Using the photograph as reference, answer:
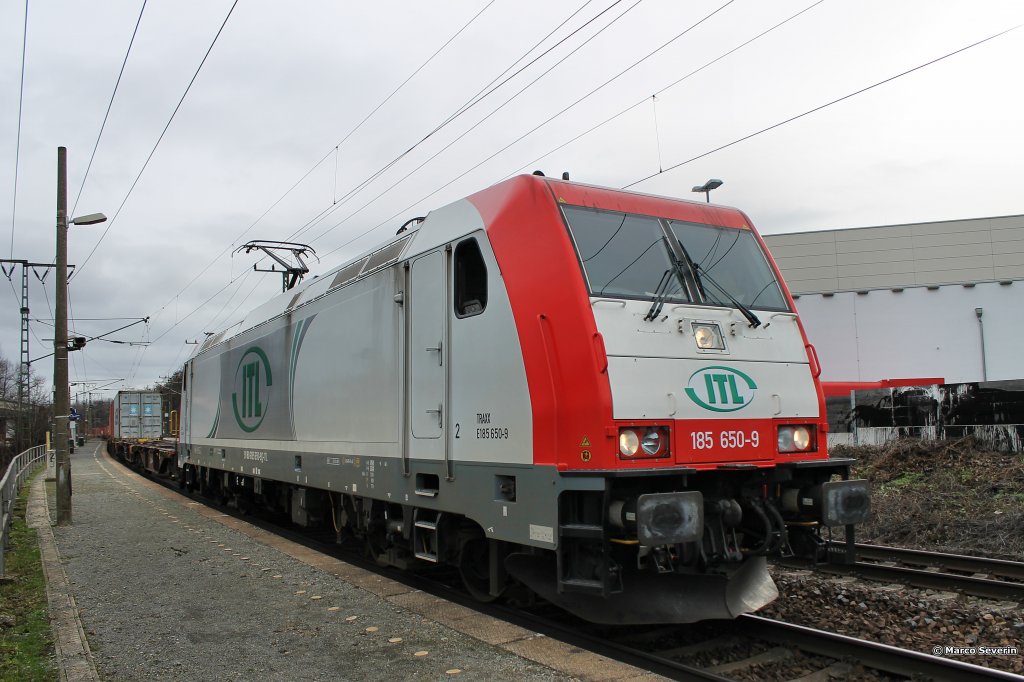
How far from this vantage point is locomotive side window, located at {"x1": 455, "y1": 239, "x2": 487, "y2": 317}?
6.21m

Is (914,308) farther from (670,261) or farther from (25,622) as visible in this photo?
(25,622)

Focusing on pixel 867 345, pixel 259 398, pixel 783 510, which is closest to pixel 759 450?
pixel 783 510

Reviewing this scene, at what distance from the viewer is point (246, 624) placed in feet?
20.4

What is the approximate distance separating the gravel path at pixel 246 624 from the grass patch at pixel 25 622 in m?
0.30

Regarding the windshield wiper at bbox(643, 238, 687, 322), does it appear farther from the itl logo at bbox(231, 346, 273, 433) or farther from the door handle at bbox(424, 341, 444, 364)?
the itl logo at bbox(231, 346, 273, 433)

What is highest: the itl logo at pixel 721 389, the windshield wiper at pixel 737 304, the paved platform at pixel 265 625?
the windshield wiper at pixel 737 304

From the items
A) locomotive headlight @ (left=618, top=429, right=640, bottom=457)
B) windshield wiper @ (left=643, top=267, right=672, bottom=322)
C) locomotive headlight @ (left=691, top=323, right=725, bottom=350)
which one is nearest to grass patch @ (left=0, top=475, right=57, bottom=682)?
locomotive headlight @ (left=618, top=429, right=640, bottom=457)

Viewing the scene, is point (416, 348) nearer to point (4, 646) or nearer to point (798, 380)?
point (798, 380)

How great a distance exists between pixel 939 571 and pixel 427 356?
5632 millimetres

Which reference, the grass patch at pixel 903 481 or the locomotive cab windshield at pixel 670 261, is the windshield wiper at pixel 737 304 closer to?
the locomotive cab windshield at pixel 670 261

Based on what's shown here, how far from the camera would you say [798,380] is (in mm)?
6195

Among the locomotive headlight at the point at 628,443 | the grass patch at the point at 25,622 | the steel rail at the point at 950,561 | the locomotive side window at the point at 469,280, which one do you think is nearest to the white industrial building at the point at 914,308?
the steel rail at the point at 950,561

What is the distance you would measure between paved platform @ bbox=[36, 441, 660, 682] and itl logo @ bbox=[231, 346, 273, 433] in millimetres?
2610

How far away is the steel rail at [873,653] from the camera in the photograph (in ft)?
15.4
